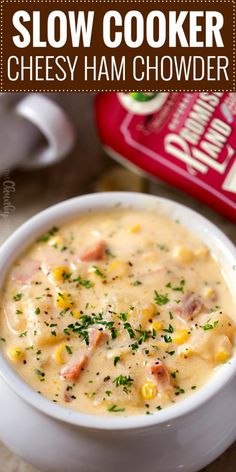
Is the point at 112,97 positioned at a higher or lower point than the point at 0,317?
higher

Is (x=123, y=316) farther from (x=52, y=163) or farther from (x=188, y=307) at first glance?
(x=52, y=163)

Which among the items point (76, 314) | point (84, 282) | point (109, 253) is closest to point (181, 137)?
point (109, 253)

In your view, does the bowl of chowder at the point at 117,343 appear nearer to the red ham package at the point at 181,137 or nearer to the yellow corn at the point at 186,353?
the yellow corn at the point at 186,353

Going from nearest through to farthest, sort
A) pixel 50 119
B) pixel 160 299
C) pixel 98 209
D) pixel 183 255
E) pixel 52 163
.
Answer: pixel 160 299 < pixel 183 255 < pixel 98 209 < pixel 50 119 < pixel 52 163

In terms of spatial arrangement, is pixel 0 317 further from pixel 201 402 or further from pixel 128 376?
pixel 201 402

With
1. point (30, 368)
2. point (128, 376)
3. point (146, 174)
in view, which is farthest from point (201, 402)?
point (146, 174)
